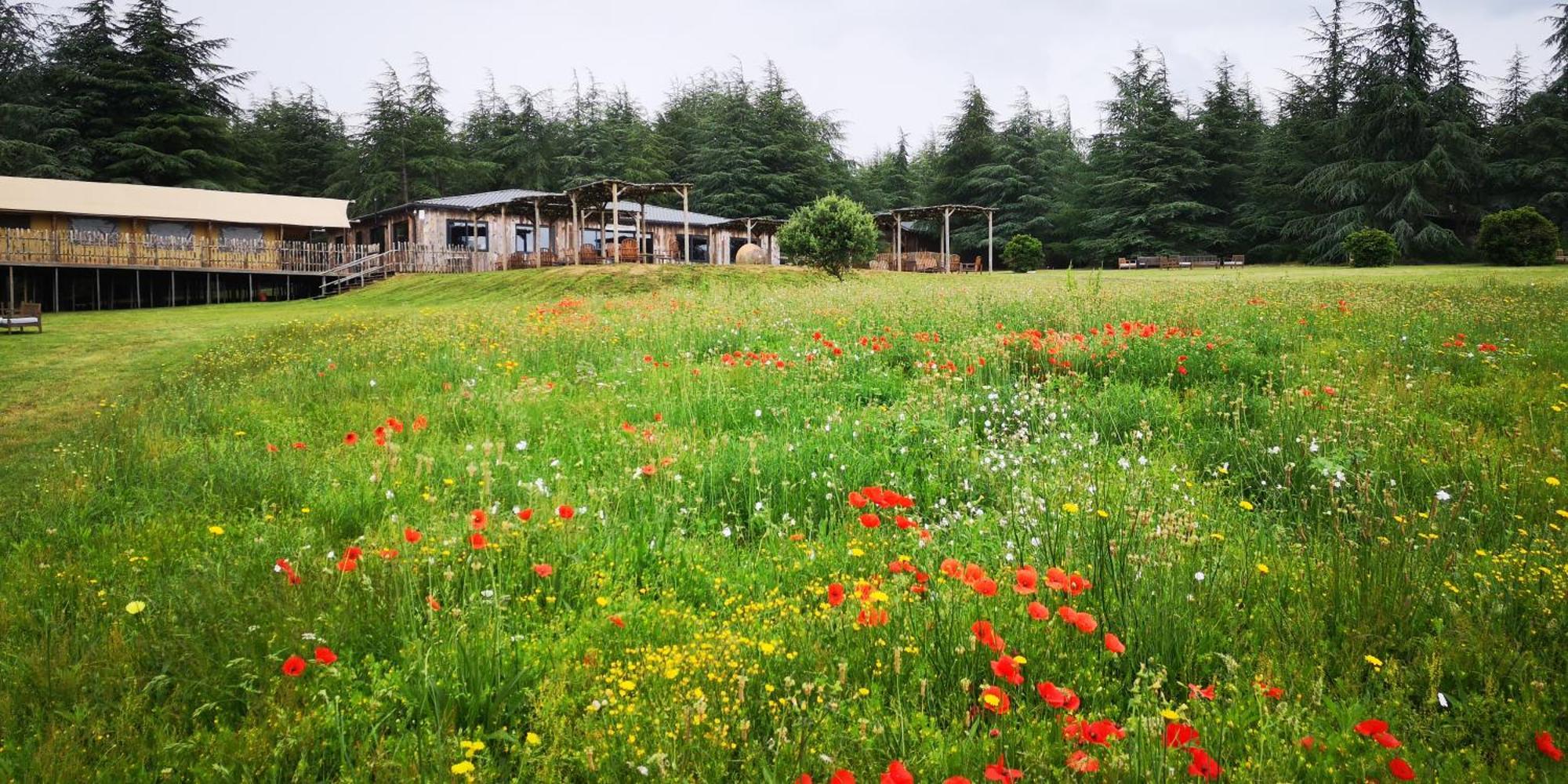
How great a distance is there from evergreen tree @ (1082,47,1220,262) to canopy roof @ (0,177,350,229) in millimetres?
38783

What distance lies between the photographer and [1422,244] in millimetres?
34031

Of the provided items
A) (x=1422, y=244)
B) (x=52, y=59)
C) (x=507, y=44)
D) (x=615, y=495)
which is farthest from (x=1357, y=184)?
(x=52, y=59)

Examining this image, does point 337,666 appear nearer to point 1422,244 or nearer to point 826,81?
point 1422,244

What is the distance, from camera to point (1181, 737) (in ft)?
5.68

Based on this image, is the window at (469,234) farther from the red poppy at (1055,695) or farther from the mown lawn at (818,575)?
the red poppy at (1055,695)

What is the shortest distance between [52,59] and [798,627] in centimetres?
5528

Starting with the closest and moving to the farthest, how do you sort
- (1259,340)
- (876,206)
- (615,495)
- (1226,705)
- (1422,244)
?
(1226,705)
(615,495)
(1259,340)
(1422,244)
(876,206)

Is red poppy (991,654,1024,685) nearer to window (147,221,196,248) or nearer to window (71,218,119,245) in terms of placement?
window (71,218,119,245)

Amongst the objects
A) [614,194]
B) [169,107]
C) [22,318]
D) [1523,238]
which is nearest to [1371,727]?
[22,318]

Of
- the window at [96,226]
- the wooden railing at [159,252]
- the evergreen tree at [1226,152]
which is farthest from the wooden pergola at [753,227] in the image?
the window at [96,226]

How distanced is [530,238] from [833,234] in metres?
19.5

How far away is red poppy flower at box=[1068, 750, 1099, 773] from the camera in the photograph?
160cm

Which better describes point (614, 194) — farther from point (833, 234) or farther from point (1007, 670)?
point (1007, 670)

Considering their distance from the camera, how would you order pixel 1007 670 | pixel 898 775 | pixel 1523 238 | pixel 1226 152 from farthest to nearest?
pixel 1226 152, pixel 1523 238, pixel 1007 670, pixel 898 775
